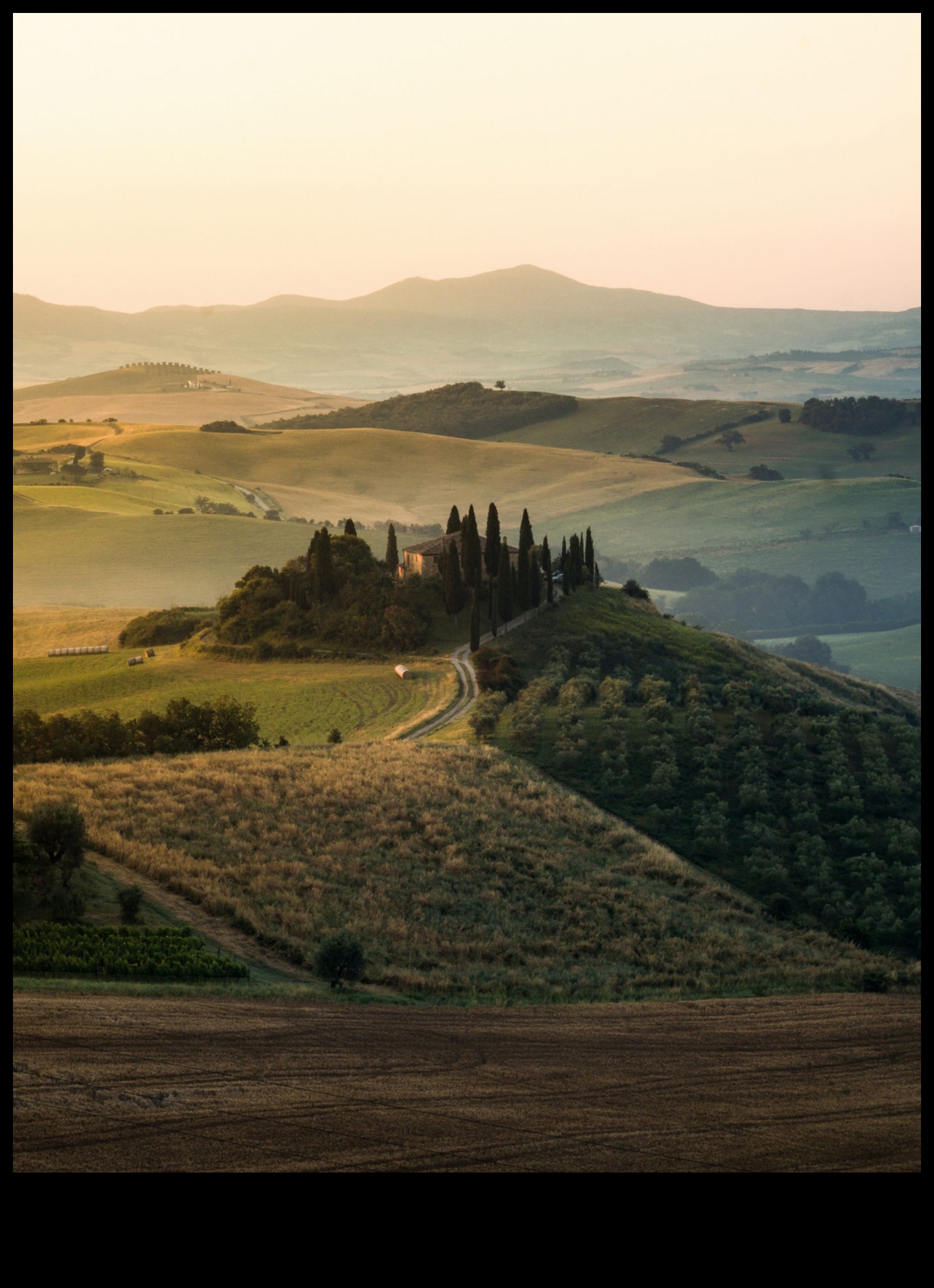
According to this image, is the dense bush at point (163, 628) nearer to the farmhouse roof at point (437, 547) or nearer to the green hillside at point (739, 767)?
the farmhouse roof at point (437, 547)

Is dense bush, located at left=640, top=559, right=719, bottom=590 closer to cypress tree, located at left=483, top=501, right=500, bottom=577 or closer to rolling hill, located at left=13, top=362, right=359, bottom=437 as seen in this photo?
rolling hill, located at left=13, top=362, right=359, bottom=437

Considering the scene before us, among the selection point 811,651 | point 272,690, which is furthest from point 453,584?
point 811,651

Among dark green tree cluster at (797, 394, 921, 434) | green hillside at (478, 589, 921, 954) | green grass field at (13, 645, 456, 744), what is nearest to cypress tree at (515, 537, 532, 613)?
green hillside at (478, 589, 921, 954)

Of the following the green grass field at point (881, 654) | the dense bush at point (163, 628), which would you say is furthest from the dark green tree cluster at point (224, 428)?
the dense bush at point (163, 628)

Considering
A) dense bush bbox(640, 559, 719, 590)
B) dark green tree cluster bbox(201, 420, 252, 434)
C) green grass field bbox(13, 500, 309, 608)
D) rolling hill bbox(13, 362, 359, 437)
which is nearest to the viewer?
green grass field bbox(13, 500, 309, 608)

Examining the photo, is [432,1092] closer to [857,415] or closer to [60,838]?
[60,838]

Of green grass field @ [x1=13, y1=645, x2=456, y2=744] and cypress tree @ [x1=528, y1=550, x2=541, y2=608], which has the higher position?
cypress tree @ [x1=528, y1=550, x2=541, y2=608]

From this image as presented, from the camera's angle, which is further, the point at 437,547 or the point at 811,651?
the point at 811,651

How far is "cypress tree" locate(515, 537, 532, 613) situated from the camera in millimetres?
50031

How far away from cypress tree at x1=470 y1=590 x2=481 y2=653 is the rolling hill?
117m

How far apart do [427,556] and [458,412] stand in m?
138

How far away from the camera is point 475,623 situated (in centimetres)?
4528
